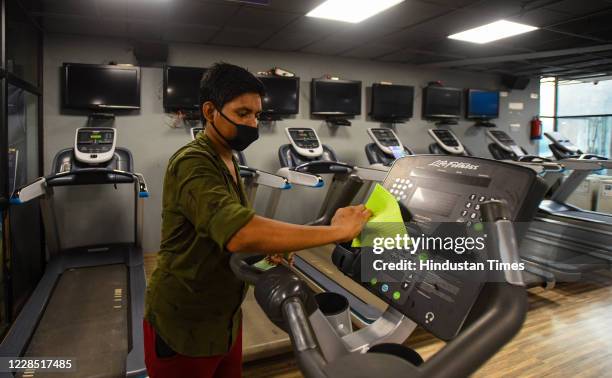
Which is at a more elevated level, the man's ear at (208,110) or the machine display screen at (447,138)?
the machine display screen at (447,138)

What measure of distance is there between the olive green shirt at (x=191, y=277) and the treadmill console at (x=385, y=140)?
4.21 metres

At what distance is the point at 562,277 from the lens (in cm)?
383

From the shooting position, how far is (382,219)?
91 centimetres

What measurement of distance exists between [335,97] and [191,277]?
487 cm

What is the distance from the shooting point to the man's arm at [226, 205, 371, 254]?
872 mm

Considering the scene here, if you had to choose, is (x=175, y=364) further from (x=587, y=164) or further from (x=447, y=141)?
(x=447, y=141)

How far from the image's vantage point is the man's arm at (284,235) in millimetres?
872

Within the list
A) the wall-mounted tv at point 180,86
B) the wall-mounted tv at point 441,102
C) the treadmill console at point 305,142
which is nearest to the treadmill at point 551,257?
the wall-mounted tv at point 441,102

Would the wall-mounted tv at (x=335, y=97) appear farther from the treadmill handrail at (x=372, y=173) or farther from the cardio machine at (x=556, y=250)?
the cardio machine at (x=556, y=250)

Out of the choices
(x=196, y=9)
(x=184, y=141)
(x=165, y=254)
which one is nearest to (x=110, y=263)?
(x=184, y=141)

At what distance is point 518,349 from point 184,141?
4.22m

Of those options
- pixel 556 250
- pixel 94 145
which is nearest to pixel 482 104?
pixel 556 250

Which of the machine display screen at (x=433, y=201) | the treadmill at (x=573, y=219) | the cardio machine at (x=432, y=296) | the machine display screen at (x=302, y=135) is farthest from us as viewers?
the machine display screen at (x=302, y=135)

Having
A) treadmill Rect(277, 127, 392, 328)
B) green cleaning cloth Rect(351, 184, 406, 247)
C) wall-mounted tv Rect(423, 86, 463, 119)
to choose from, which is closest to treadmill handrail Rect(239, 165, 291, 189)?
treadmill Rect(277, 127, 392, 328)
